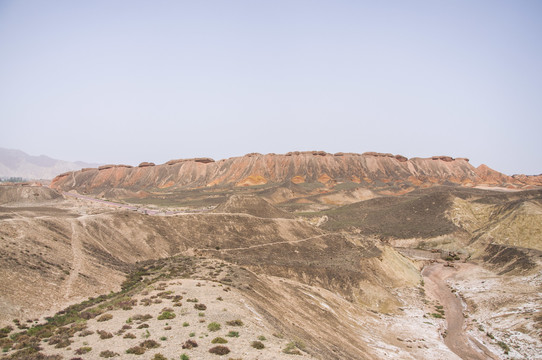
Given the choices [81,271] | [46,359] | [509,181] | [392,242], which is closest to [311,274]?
[81,271]

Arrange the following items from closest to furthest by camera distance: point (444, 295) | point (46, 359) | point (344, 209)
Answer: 1. point (46, 359)
2. point (444, 295)
3. point (344, 209)

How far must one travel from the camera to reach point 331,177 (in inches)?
7224

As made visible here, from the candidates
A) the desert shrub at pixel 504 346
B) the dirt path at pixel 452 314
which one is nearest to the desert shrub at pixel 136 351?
the dirt path at pixel 452 314

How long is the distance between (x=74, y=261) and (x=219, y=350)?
23500mm

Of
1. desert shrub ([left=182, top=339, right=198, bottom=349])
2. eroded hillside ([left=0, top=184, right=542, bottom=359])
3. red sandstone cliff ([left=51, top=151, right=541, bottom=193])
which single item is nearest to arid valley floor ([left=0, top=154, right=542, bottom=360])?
eroded hillside ([left=0, top=184, right=542, bottom=359])

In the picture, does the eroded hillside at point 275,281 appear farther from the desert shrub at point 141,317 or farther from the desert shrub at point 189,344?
the desert shrub at point 189,344

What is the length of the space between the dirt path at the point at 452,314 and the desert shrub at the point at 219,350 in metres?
25.2

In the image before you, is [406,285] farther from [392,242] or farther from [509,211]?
[509,211]

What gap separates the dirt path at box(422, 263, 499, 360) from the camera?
32.7m

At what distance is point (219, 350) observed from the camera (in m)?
15.6

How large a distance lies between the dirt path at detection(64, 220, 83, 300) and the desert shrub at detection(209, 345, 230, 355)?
1688 cm

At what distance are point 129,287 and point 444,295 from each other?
38.6 meters

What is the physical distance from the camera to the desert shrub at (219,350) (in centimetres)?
1552

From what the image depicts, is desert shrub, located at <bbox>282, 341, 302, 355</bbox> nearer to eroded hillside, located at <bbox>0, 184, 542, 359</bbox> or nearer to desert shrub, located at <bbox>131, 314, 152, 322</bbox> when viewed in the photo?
eroded hillside, located at <bbox>0, 184, 542, 359</bbox>
